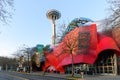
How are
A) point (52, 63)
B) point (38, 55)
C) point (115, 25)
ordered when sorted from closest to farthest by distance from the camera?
point (115, 25) → point (52, 63) → point (38, 55)

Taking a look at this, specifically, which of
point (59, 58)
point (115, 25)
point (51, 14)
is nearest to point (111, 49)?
point (59, 58)

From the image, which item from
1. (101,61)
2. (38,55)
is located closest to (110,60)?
(101,61)

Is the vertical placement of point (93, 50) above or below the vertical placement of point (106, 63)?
above

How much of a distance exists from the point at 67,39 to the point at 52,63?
33.4m

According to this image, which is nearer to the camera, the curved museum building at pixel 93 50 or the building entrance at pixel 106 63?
the curved museum building at pixel 93 50

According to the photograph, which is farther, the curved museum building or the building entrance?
the building entrance

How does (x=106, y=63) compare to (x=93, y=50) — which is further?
(x=93, y=50)

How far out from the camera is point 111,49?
64.1m

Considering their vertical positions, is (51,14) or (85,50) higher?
(51,14)

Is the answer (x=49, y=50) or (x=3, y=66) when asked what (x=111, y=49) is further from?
(x=3, y=66)

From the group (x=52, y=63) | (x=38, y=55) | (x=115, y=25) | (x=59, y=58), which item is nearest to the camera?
(x=115, y=25)

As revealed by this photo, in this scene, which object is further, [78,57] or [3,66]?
[3,66]

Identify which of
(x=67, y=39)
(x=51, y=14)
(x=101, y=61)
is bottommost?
(x=101, y=61)

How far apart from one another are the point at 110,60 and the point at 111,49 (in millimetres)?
3304
